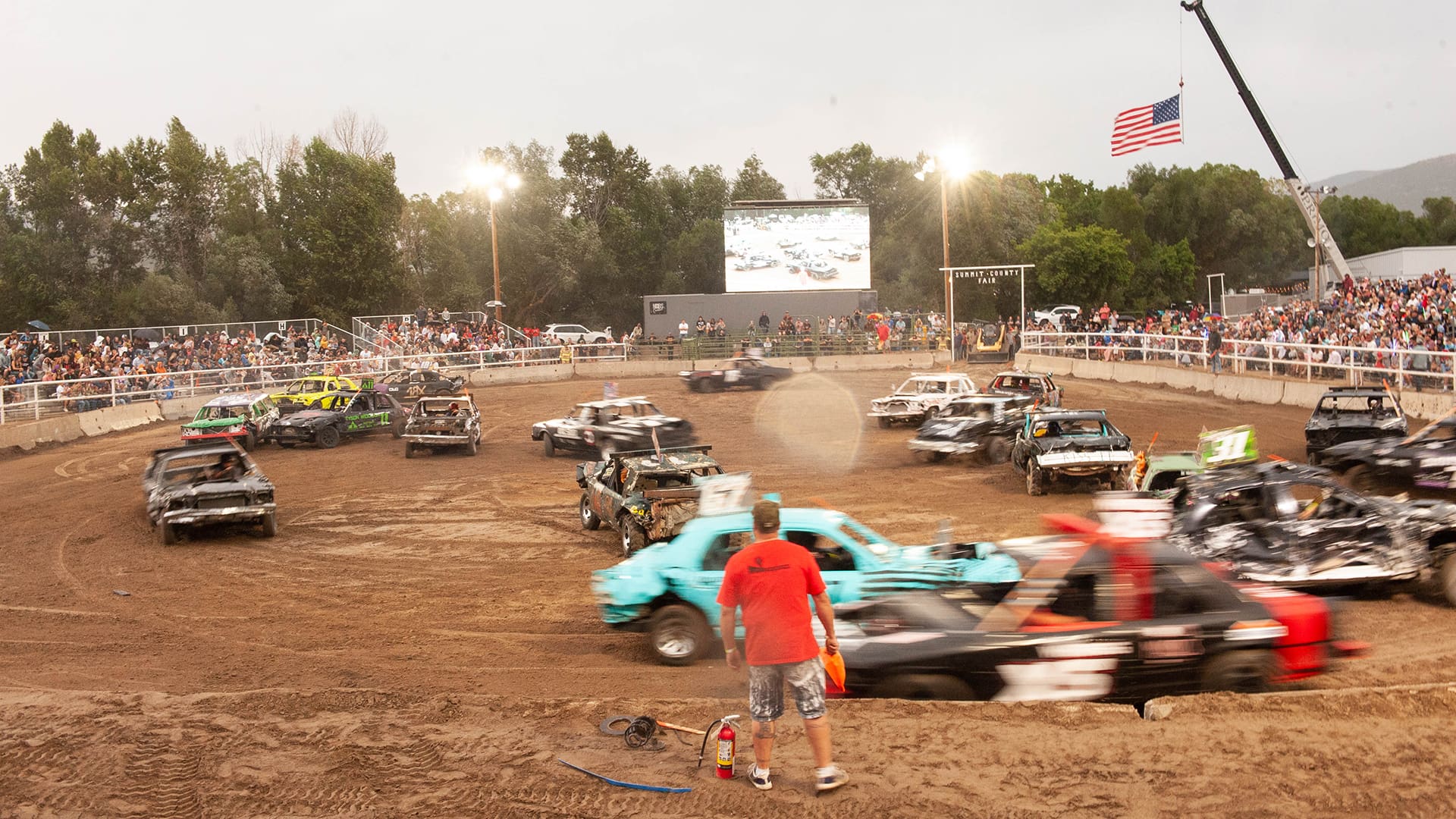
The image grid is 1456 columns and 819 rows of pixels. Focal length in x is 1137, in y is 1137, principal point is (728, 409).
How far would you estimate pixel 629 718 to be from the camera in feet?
24.3

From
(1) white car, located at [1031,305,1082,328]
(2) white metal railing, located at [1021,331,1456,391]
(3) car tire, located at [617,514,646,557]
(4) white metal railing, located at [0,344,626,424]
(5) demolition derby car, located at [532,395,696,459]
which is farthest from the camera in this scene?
(1) white car, located at [1031,305,1082,328]

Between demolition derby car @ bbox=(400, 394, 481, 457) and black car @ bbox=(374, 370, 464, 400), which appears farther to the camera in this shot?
black car @ bbox=(374, 370, 464, 400)

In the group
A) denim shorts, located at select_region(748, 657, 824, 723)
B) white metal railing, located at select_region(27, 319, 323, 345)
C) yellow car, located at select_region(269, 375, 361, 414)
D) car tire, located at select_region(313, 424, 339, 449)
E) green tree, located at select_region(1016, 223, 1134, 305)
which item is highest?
green tree, located at select_region(1016, 223, 1134, 305)

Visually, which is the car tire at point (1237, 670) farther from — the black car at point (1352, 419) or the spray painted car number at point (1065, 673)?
the black car at point (1352, 419)

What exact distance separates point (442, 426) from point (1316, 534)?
1898 centimetres

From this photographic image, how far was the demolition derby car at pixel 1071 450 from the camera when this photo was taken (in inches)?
696

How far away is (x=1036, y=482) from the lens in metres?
18.1

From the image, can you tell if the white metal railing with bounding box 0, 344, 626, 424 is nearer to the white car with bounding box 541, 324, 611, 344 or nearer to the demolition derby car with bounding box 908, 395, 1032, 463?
the white car with bounding box 541, 324, 611, 344

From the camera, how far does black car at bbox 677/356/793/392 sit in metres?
37.6

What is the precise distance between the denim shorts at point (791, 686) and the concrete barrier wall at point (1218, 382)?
22942 mm

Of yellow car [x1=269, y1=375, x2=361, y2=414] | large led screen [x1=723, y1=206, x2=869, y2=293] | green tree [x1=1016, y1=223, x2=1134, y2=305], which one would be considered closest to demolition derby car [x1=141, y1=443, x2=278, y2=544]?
yellow car [x1=269, y1=375, x2=361, y2=414]

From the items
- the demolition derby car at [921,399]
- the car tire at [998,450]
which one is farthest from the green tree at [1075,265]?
the car tire at [998,450]

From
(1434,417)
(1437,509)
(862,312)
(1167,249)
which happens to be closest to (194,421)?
(1437,509)

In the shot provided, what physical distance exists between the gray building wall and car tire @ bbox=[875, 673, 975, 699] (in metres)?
47.5
